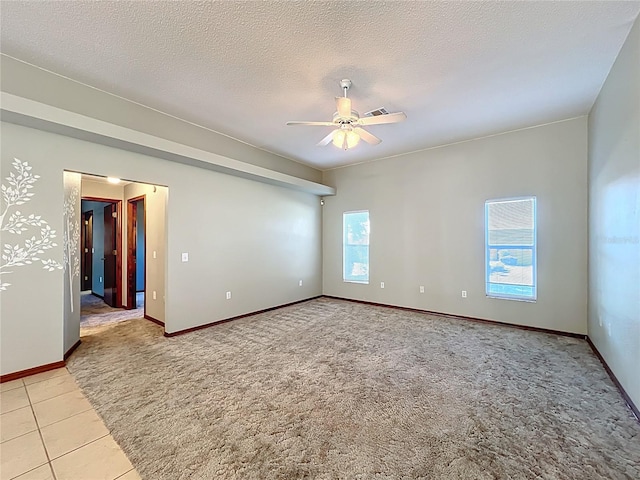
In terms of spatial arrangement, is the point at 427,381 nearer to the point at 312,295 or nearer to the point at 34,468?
the point at 34,468

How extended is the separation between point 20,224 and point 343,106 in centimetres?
337

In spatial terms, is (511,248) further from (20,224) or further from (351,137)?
(20,224)

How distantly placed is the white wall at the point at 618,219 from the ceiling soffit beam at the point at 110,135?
4283mm

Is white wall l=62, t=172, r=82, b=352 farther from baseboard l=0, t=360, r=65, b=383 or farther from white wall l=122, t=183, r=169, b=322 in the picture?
white wall l=122, t=183, r=169, b=322

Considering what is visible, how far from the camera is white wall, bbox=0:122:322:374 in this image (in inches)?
110

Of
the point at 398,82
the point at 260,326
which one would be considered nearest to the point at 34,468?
the point at 260,326

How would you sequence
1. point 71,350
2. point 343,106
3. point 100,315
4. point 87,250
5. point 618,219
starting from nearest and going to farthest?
1. point 618,219
2. point 343,106
3. point 71,350
4. point 100,315
5. point 87,250

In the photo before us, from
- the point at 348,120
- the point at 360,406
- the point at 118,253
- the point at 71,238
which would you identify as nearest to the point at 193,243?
the point at 71,238

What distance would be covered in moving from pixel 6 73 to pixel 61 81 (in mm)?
399

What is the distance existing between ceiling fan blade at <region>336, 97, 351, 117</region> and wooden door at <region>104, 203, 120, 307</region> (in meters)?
5.29

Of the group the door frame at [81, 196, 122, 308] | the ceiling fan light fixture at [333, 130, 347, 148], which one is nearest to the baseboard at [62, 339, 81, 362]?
the door frame at [81, 196, 122, 308]

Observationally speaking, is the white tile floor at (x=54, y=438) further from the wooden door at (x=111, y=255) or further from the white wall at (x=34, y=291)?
the wooden door at (x=111, y=255)

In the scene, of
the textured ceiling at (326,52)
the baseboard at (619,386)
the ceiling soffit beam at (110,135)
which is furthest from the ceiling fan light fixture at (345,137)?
the baseboard at (619,386)

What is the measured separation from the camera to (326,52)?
2426mm
